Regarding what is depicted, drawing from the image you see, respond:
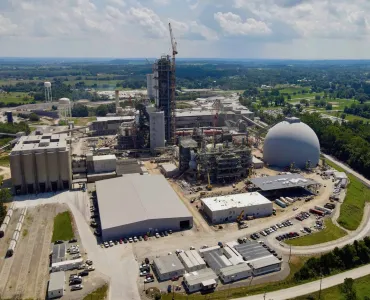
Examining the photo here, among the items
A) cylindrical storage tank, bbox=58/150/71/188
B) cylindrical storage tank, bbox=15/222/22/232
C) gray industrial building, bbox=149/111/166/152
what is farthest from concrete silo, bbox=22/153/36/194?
gray industrial building, bbox=149/111/166/152

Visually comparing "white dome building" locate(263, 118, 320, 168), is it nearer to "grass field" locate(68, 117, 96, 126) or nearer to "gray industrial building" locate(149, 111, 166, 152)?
"gray industrial building" locate(149, 111, 166, 152)

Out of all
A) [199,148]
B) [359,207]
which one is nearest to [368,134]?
[359,207]

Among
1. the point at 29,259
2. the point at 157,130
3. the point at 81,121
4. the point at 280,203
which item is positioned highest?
the point at 157,130

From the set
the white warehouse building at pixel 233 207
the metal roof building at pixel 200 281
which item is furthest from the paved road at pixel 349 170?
the metal roof building at pixel 200 281

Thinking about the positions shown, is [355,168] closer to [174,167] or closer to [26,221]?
[174,167]

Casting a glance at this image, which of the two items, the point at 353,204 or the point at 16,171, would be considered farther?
the point at 16,171

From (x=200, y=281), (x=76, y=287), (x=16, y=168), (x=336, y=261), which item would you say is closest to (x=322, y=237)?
(x=336, y=261)

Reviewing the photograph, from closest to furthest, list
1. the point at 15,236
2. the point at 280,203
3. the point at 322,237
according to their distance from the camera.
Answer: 1. the point at 15,236
2. the point at 322,237
3. the point at 280,203

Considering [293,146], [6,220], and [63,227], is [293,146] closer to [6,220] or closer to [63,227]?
[63,227]
